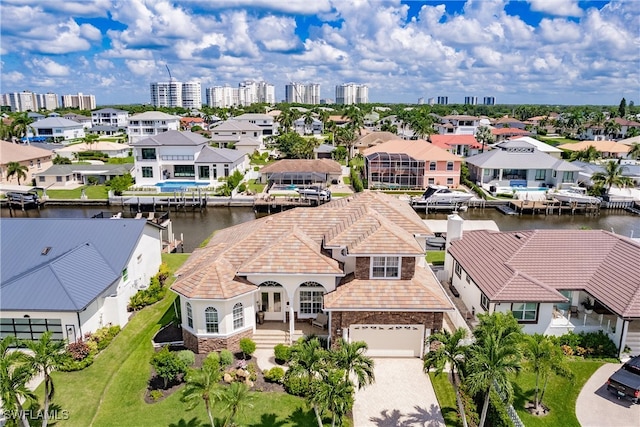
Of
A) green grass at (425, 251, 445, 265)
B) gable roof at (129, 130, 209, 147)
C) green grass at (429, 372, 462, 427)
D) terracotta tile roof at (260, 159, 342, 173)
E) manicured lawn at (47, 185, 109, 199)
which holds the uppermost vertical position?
gable roof at (129, 130, 209, 147)

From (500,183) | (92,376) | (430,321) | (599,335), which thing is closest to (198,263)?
(92,376)

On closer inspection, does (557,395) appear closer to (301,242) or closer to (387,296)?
(387,296)

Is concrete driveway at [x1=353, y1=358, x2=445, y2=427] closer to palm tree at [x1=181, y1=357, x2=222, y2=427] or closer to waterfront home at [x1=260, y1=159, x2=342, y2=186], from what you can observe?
palm tree at [x1=181, y1=357, x2=222, y2=427]

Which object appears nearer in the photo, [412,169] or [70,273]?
[70,273]

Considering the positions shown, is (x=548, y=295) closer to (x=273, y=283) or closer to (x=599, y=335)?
(x=599, y=335)

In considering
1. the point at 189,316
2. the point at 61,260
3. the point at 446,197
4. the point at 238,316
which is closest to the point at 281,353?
the point at 238,316

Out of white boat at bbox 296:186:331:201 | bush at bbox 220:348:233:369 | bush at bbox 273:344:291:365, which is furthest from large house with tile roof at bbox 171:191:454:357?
white boat at bbox 296:186:331:201
